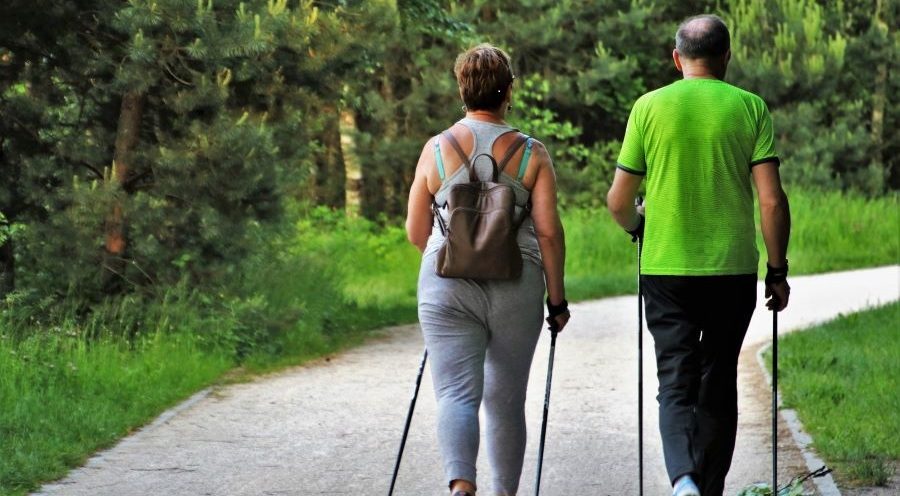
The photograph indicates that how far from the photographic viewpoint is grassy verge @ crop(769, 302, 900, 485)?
7.79 m

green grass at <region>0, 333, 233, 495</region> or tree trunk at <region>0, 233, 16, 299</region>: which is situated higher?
tree trunk at <region>0, 233, 16, 299</region>

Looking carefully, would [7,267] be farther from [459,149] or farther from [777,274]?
[777,274]

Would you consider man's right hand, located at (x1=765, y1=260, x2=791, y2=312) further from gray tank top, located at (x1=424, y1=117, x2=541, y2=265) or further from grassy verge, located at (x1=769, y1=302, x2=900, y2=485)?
grassy verge, located at (x1=769, y1=302, x2=900, y2=485)

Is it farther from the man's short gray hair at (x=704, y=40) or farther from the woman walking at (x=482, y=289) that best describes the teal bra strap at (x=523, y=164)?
the man's short gray hair at (x=704, y=40)

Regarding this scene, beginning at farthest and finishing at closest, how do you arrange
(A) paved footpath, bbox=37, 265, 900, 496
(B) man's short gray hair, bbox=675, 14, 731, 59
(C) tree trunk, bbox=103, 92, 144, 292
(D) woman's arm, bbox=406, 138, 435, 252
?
(C) tree trunk, bbox=103, 92, 144, 292, (A) paved footpath, bbox=37, 265, 900, 496, (B) man's short gray hair, bbox=675, 14, 731, 59, (D) woman's arm, bbox=406, 138, 435, 252

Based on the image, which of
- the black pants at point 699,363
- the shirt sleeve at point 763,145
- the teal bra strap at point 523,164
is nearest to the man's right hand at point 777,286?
the black pants at point 699,363

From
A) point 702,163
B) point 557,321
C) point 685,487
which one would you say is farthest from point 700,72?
point 685,487

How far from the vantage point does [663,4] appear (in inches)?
1380

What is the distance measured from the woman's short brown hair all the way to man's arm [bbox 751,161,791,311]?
3.20ft

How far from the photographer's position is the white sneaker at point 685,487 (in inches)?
221

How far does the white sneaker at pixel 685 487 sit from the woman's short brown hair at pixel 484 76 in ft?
4.85

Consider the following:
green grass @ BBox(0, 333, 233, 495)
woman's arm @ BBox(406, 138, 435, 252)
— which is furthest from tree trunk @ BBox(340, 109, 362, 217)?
woman's arm @ BBox(406, 138, 435, 252)

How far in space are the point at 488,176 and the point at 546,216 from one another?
0.25 meters

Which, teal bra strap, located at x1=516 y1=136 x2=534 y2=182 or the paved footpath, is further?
the paved footpath
